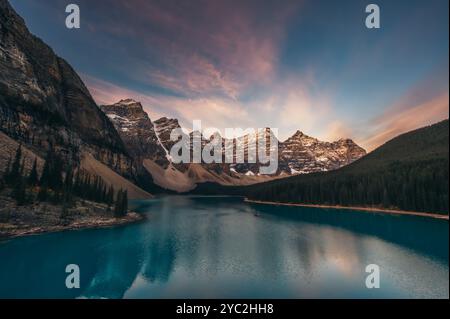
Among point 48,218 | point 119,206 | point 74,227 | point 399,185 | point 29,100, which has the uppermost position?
point 29,100

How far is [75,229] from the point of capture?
6450 centimetres

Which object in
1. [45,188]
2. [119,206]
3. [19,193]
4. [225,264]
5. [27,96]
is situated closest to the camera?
[225,264]

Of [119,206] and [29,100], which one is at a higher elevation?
[29,100]

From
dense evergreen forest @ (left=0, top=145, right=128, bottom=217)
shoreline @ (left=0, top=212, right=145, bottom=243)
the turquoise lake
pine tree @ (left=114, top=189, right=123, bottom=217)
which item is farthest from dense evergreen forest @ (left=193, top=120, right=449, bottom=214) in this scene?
dense evergreen forest @ (left=0, top=145, right=128, bottom=217)

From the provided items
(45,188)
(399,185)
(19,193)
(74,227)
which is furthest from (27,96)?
(399,185)

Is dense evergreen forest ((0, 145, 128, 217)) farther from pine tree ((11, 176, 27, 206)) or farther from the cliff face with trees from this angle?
the cliff face with trees

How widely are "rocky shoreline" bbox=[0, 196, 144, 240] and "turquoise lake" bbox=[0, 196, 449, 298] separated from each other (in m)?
4.46

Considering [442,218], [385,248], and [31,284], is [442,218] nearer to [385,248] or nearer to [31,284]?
[385,248]

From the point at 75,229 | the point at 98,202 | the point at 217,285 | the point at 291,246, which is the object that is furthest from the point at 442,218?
the point at 98,202

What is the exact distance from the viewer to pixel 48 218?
63125 millimetres

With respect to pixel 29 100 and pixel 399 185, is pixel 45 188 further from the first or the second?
pixel 399 185

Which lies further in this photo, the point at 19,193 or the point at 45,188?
the point at 45,188

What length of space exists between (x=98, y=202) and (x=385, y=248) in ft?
312

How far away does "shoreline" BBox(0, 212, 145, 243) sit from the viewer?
52787 millimetres
